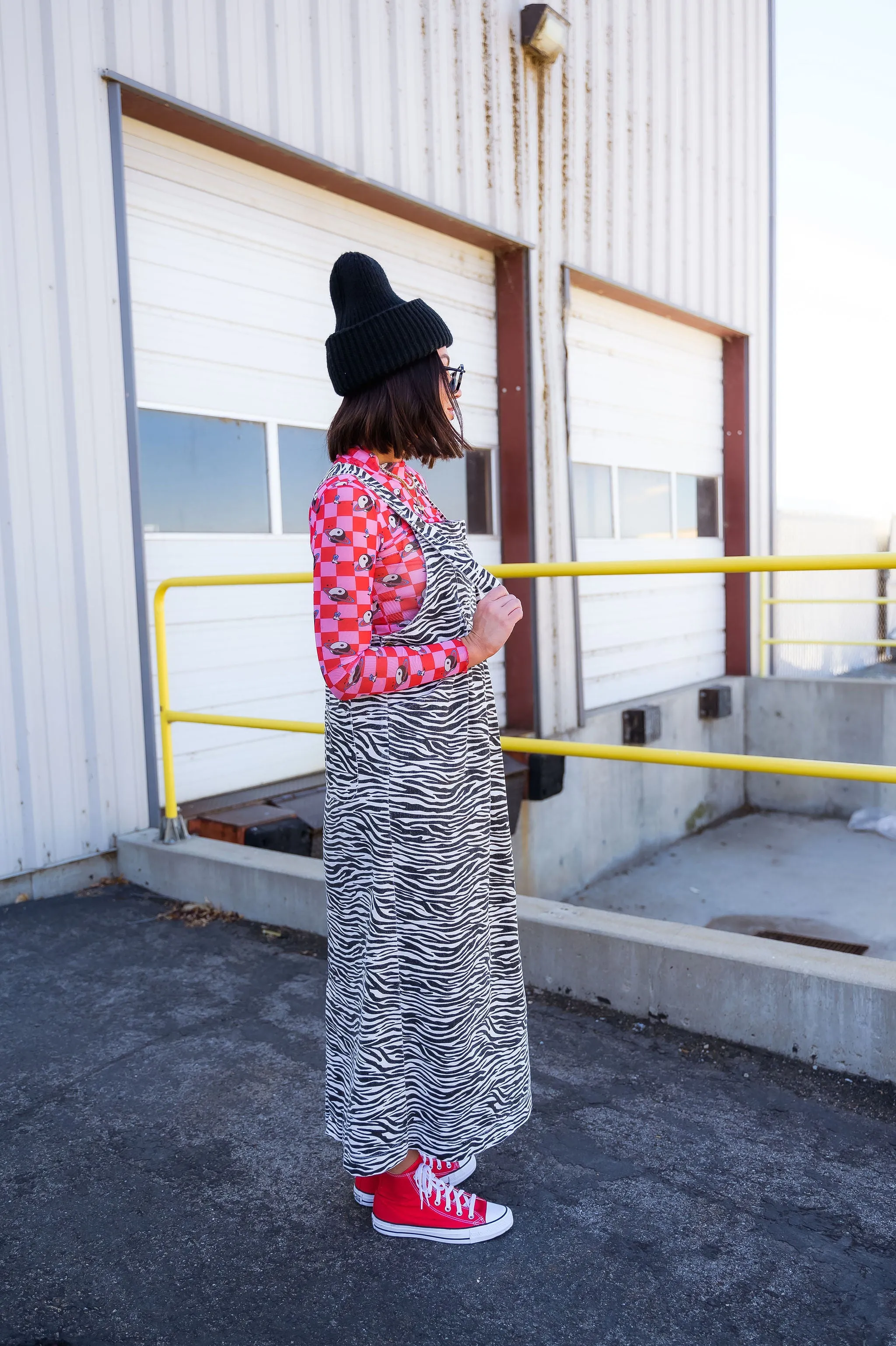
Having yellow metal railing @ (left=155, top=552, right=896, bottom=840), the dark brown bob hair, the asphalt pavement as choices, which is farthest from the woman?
yellow metal railing @ (left=155, top=552, right=896, bottom=840)

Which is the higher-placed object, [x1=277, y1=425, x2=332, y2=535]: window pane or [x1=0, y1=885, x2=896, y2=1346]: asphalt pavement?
[x1=277, y1=425, x2=332, y2=535]: window pane

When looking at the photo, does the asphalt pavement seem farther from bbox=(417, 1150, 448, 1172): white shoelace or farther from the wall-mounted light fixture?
the wall-mounted light fixture

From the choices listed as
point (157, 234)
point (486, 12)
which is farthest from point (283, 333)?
point (486, 12)

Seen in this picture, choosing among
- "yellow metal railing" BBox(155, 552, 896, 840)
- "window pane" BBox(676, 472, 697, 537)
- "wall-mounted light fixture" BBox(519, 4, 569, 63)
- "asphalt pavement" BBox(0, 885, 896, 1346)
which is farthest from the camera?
"window pane" BBox(676, 472, 697, 537)

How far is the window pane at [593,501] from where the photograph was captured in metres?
7.45

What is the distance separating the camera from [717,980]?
2.51 m

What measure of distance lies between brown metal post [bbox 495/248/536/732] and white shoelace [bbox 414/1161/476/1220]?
477cm

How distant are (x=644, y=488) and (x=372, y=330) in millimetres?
6949

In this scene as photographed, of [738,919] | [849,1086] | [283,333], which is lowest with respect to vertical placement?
[738,919]

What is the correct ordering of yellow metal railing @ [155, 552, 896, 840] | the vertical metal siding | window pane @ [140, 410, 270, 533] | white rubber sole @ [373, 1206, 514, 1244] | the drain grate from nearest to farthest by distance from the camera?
white rubber sole @ [373, 1206, 514, 1244] < yellow metal railing @ [155, 552, 896, 840] < the vertical metal siding < window pane @ [140, 410, 270, 533] < the drain grate

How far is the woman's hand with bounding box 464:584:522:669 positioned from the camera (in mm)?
1600

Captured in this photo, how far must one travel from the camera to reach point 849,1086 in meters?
2.26

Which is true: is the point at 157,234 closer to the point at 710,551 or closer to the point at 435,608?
the point at 435,608

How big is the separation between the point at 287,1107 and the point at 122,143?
3.72 m
